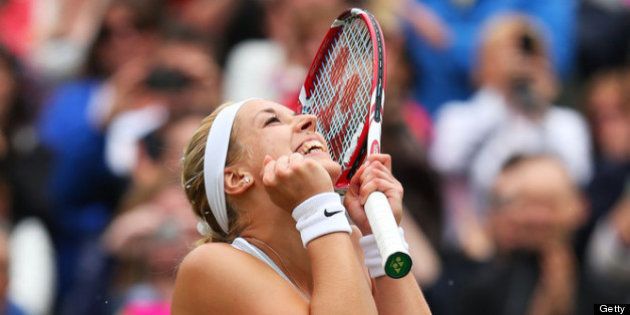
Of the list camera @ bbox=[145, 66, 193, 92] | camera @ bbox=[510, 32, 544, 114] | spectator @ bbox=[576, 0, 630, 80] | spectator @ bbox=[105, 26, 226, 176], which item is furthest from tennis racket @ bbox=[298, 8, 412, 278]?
spectator @ bbox=[576, 0, 630, 80]

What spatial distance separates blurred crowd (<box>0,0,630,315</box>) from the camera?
8.22m

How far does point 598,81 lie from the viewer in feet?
32.9

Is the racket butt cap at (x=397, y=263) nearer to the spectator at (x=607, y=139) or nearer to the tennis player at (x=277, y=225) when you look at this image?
the tennis player at (x=277, y=225)

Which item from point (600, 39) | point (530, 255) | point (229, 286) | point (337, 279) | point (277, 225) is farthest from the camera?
point (600, 39)

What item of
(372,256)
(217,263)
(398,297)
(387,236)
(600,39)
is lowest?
(600,39)

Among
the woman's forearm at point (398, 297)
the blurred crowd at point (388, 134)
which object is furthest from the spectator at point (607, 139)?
the woman's forearm at point (398, 297)

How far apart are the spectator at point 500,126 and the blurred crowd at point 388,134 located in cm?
1

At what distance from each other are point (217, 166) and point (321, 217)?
508 mm

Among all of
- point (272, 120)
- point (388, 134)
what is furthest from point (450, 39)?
point (272, 120)

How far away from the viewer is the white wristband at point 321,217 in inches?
188

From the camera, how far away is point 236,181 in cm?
514

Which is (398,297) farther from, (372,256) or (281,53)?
(281,53)

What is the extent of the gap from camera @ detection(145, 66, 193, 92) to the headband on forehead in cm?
371

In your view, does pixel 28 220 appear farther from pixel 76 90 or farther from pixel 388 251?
pixel 388 251
